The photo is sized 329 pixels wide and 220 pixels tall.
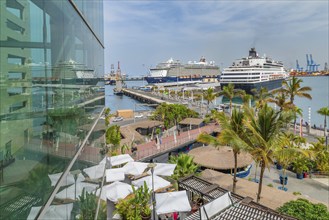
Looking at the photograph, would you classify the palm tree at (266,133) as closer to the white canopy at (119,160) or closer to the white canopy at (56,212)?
the white canopy at (56,212)

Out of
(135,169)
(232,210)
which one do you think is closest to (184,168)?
(135,169)

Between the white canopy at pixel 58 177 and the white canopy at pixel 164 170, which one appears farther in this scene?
the white canopy at pixel 164 170

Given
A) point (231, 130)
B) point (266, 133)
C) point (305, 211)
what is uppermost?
point (266, 133)

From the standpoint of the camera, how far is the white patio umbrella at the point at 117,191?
1364 cm

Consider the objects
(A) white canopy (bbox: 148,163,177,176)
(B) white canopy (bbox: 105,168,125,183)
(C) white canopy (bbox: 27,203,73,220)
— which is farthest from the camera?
(A) white canopy (bbox: 148,163,177,176)

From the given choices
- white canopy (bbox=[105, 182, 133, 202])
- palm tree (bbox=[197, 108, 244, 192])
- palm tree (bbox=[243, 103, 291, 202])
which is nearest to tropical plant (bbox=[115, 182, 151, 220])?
white canopy (bbox=[105, 182, 133, 202])

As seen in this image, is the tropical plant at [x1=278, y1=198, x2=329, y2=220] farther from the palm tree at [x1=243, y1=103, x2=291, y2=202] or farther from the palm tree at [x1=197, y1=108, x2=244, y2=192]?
the palm tree at [x1=197, y1=108, x2=244, y2=192]

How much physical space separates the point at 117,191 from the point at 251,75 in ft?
294

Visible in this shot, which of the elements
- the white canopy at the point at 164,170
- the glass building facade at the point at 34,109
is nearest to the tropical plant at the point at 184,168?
the white canopy at the point at 164,170

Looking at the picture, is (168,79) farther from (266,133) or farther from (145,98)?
(266,133)

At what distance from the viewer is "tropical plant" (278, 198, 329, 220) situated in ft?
33.3

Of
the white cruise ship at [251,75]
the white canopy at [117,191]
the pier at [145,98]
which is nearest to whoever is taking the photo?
the white canopy at [117,191]

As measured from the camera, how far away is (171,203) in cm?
1228

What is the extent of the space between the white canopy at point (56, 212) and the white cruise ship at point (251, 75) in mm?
95887
